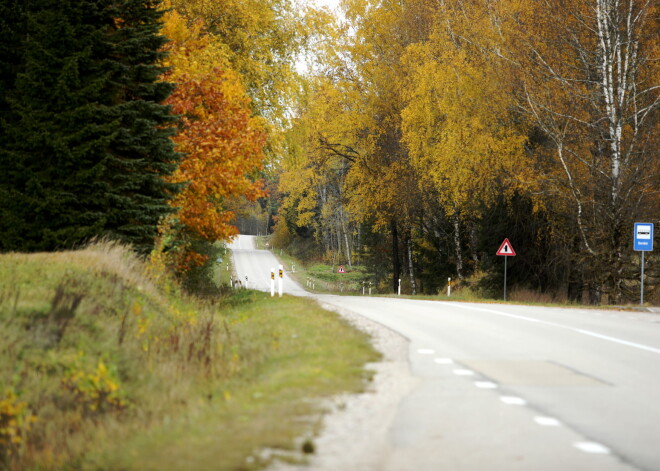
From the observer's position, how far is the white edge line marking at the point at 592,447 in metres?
6.53

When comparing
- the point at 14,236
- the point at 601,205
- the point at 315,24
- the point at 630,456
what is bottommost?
the point at 630,456

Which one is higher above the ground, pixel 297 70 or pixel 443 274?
pixel 297 70

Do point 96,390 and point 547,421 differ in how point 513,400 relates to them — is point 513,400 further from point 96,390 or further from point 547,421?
point 96,390

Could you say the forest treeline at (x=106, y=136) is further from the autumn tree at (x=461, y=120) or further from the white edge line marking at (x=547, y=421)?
the white edge line marking at (x=547, y=421)

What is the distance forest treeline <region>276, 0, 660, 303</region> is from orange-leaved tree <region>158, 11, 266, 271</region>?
695cm

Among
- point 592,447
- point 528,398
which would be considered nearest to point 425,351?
point 528,398

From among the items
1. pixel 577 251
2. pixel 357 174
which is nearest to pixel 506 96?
pixel 577 251

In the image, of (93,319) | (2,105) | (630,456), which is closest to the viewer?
(630,456)

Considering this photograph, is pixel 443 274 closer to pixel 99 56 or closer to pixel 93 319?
pixel 99 56

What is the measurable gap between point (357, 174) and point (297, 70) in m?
10.4

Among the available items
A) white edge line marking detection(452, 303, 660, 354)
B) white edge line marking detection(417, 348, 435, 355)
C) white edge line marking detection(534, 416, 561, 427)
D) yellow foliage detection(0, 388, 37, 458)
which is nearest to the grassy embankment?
yellow foliage detection(0, 388, 37, 458)

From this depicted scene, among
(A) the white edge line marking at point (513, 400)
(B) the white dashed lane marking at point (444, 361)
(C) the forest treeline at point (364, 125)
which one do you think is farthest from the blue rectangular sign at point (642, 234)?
(A) the white edge line marking at point (513, 400)

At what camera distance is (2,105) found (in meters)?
20.4

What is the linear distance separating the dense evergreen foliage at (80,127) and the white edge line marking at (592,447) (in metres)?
15.0
